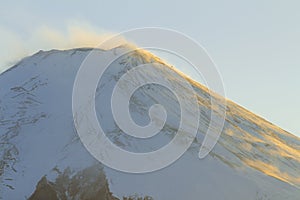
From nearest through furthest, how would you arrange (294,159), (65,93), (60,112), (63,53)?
(60,112)
(65,93)
(294,159)
(63,53)

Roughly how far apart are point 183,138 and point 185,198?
21416 mm

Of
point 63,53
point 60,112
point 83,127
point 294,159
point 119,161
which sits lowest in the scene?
point 294,159

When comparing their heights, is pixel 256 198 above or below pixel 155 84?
below

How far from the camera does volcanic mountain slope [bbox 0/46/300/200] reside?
88688 mm

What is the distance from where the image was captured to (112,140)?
102 m

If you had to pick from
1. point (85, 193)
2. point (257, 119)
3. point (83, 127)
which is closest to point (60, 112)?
point (83, 127)

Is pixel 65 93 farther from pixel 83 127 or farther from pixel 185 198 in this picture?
pixel 185 198

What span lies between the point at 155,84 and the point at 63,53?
27159mm

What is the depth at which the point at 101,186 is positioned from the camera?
86688 mm

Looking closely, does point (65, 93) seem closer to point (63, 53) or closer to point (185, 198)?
point (63, 53)

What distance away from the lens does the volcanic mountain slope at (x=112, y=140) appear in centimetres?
8869

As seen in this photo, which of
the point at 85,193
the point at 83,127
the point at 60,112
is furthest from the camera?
the point at 60,112

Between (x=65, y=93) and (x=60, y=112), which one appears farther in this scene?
(x=65, y=93)

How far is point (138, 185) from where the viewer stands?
8906 cm
